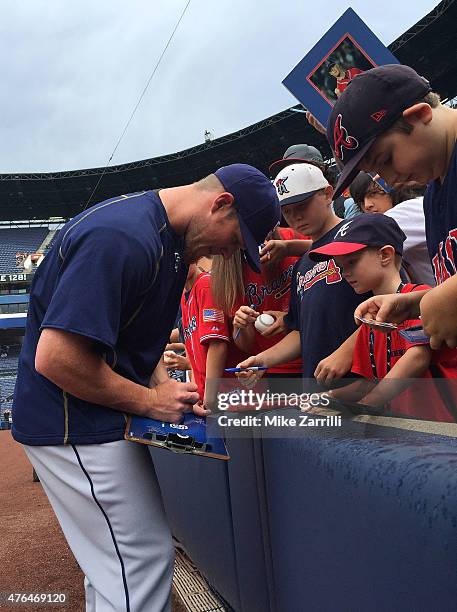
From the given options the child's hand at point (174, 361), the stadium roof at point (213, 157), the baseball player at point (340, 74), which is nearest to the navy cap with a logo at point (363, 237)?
the child's hand at point (174, 361)

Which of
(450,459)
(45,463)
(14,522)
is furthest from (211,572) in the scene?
(14,522)

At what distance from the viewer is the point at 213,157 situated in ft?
76.3

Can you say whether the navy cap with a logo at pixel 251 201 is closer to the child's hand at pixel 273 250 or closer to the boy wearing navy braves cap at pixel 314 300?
the boy wearing navy braves cap at pixel 314 300

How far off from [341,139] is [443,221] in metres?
0.33

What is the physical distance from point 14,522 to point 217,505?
286 cm

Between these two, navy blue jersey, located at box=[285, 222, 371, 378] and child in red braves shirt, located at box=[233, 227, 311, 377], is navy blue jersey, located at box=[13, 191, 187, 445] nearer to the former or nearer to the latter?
navy blue jersey, located at box=[285, 222, 371, 378]

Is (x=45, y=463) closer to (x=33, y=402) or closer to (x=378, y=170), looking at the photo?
(x=33, y=402)

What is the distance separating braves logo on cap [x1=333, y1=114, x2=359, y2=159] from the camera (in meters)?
1.19

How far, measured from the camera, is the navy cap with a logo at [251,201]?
1.42 m

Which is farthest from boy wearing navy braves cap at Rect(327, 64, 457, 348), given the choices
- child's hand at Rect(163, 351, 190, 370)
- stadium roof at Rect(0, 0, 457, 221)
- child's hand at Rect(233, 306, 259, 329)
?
stadium roof at Rect(0, 0, 457, 221)

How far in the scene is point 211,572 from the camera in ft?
6.51

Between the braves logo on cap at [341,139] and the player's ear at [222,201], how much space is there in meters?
0.30

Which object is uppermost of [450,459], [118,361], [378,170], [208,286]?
[208,286]

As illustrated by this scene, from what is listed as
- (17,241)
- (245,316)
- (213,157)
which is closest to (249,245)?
(245,316)
